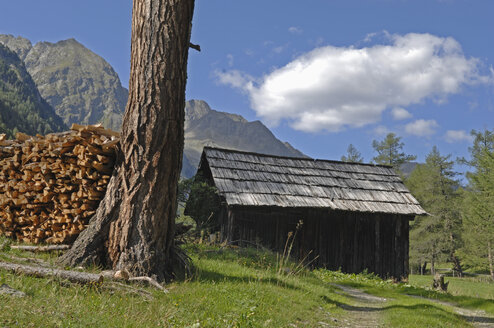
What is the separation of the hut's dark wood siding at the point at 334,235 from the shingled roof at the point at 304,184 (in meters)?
0.59

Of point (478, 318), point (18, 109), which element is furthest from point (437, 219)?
point (18, 109)

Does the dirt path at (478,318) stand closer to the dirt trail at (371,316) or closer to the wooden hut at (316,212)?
the dirt trail at (371,316)

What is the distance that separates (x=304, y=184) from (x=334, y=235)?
2.49 m

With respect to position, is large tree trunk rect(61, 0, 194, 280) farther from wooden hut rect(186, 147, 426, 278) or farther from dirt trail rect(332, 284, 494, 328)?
wooden hut rect(186, 147, 426, 278)

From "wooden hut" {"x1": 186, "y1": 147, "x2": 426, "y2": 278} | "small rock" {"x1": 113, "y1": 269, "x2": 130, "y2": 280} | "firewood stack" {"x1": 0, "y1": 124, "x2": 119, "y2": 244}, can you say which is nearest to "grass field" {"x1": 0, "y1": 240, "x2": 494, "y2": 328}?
"small rock" {"x1": 113, "y1": 269, "x2": 130, "y2": 280}

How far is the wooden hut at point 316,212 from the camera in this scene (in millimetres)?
14305

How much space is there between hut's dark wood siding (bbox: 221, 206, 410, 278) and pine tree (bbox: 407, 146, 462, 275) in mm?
24180

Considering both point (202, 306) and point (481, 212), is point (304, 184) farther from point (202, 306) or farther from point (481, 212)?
point (481, 212)

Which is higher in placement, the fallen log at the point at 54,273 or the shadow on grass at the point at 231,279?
the fallen log at the point at 54,273

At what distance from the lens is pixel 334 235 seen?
1550 cm

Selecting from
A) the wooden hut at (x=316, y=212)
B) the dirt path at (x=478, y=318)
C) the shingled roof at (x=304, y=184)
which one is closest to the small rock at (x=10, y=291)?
the dirt path at (x=478, y=318)

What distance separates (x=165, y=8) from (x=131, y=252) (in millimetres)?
3760

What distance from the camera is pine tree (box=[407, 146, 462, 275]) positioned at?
38.6 metres

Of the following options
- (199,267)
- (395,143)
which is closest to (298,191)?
(199,267)
